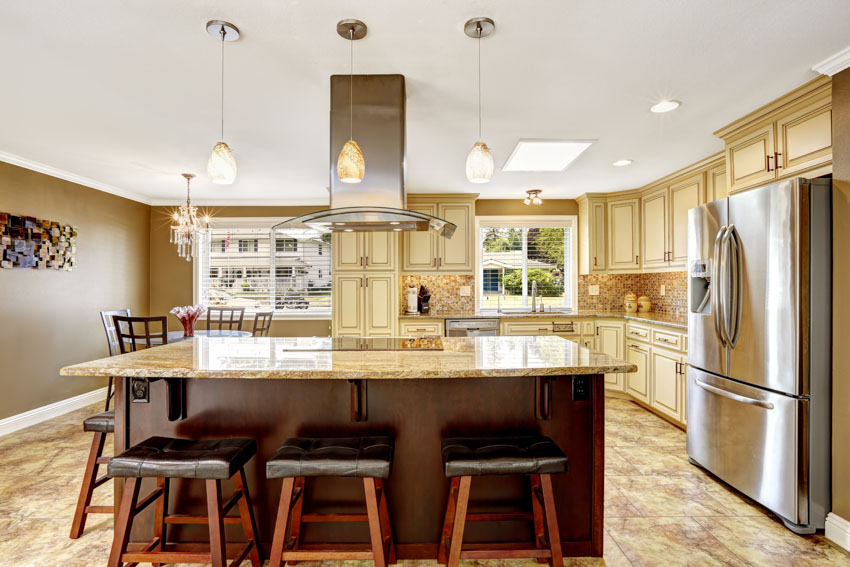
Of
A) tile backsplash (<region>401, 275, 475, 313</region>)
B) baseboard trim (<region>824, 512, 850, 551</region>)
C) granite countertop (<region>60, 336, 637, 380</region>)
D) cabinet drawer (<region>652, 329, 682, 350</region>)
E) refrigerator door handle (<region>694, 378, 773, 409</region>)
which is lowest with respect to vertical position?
baseboard trim (<region>824, 512, 850, 551</region>)

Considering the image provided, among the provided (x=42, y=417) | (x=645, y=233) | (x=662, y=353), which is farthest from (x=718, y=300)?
(x=42, y=417)

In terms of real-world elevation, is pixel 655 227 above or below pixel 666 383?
above

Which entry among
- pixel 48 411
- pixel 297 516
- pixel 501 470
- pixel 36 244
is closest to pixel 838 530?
pixel 501 470

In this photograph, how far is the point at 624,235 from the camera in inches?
202

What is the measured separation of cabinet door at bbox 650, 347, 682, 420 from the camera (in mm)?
3852

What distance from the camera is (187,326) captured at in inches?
163

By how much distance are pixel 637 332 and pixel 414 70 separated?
3.57 m

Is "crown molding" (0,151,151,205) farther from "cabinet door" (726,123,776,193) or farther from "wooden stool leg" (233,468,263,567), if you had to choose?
"cabinet door" (726,123,776,193)

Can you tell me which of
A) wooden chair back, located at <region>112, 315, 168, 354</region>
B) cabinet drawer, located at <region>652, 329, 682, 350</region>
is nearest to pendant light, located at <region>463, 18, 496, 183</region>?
cabinet drawer, located at <region>652, 329, 682, 350</region>

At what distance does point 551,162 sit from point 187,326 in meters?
3.66

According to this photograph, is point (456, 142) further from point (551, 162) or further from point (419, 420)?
point (419, 420)

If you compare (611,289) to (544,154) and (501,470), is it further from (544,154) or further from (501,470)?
(501,470)

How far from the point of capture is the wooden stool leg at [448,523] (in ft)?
6.26

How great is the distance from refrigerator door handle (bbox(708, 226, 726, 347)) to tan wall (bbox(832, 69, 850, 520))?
534 millimetres
